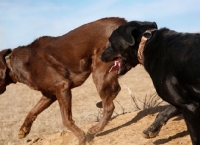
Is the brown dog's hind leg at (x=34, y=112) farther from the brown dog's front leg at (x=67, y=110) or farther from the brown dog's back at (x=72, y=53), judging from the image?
the brown dog's front leg at (x=67, y=110)

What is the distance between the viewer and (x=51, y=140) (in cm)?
739

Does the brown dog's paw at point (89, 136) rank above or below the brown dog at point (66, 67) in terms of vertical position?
below

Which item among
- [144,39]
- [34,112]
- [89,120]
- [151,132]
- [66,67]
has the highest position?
[144,39]

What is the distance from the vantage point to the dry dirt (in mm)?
Result: 6031

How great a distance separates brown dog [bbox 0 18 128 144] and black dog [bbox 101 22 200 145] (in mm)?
2235

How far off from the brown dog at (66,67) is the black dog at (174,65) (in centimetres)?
223

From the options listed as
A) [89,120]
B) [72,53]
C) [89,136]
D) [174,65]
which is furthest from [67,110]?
[89,120]

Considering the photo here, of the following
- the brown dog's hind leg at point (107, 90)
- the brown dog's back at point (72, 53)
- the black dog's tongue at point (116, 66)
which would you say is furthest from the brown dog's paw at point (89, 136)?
the black dog's tongue at point (116, 66)

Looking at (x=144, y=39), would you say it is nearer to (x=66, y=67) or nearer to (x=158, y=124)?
(x=158, y=124)

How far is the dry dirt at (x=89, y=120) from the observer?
6.03 m

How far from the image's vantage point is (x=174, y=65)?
4.49 meters

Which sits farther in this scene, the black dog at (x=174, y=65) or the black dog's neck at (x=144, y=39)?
the black dog's neck at (x=144, y=39)

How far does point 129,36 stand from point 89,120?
725cm

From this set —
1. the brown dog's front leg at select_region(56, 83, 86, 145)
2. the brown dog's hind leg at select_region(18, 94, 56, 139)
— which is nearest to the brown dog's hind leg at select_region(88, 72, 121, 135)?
the brown dog's front leg at select_region(56, 83, 86, 145)
